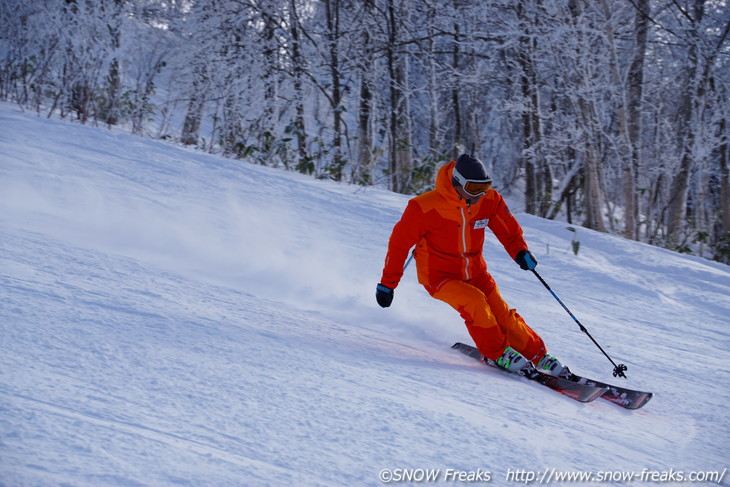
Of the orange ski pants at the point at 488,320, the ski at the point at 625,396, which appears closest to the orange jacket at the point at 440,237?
the orange ski pants at the point at 488,320

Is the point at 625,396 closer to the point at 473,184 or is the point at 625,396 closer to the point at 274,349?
the point at 473,184

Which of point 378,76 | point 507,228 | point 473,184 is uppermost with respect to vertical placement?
point 378,76

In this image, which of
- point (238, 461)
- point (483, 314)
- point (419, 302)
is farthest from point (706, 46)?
point (238, 461)

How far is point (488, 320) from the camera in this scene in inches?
131

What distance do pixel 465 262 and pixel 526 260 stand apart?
0.45 m

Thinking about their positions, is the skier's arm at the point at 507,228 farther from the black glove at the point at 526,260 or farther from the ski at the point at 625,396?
the ski at the point at 625,396

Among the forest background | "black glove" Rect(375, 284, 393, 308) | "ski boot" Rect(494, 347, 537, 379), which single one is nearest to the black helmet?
"black glove" Rect(375, 284, 393, 308)

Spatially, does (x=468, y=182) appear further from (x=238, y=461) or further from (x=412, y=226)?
(x=238, y=461)

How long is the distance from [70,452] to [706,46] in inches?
446

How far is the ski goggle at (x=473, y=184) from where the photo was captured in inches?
136

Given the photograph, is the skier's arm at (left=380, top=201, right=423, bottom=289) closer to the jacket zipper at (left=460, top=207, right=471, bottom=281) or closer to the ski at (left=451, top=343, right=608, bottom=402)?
the jacket zipper at (left=460, top=207, right=471, bottom=281)

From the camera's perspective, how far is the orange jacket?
11.7 feet

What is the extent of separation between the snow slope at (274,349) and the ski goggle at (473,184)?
38.4 inches

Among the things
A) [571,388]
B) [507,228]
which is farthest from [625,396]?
[507,228]
